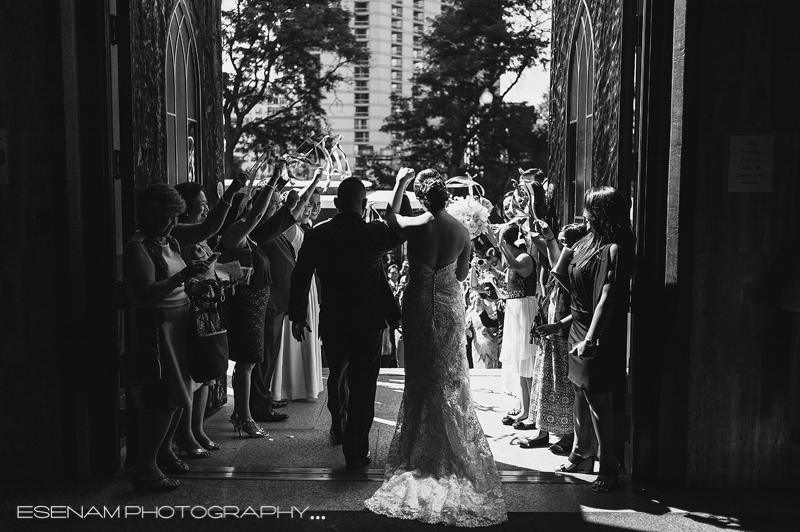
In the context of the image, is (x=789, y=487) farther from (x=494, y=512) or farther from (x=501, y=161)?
(x=501, y=161)

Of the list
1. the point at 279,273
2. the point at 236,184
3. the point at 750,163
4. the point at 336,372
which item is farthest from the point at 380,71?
the point at 750,163

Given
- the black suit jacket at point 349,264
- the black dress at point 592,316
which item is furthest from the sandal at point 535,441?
the black suit jacket at point 349,264

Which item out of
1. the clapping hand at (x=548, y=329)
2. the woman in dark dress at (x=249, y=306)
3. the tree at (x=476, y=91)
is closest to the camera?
the clapping hand at (x=548, y=329)

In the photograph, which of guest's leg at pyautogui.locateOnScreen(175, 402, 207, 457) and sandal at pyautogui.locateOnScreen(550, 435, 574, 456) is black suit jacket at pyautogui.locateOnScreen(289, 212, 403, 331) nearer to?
guest's leg at pyautogui.locateOnScreen(175, 402, 207, 457)

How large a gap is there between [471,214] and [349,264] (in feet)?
3.61

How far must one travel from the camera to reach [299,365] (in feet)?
25.1

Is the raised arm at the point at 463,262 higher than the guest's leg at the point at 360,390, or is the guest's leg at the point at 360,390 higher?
the raised arm at the point at 463,262

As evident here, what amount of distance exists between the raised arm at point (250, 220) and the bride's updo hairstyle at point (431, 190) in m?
1.14

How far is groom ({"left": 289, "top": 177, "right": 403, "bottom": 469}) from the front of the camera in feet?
18.1

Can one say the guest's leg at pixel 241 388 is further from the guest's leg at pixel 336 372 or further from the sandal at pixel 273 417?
the guest's leg at pixel 336 372

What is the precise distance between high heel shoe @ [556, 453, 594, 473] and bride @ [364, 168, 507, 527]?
65 cm

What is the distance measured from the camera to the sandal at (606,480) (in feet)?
16.8

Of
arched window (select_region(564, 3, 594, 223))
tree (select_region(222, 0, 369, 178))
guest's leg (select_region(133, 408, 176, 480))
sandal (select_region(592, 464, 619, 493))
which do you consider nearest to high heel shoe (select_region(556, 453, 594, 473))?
sandal (select_region(592, 464, 619, 493))

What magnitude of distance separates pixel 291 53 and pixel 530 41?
341 inches
